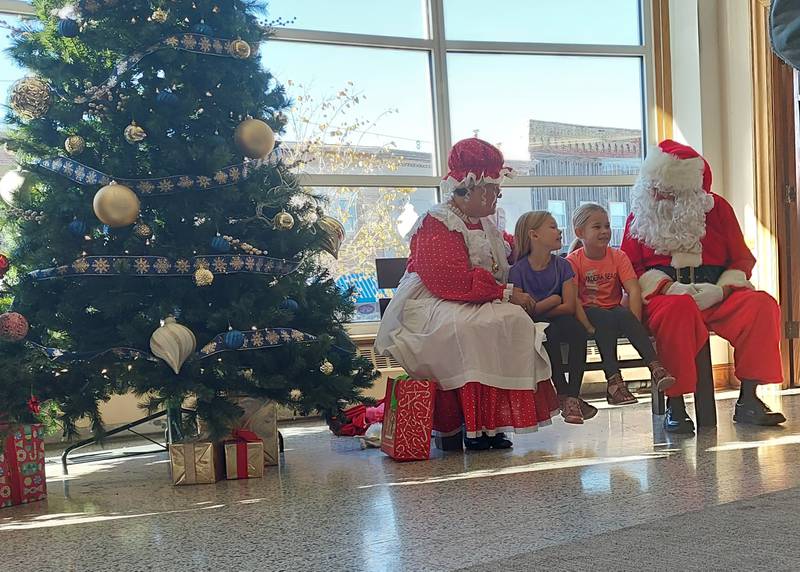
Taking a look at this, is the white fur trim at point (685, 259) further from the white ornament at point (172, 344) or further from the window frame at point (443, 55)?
the white ornament at point (172, 344)

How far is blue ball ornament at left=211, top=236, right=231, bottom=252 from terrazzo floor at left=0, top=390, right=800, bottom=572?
2.64ft

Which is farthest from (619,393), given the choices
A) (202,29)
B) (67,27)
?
(67,27)

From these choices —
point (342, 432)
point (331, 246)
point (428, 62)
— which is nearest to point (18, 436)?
point (331, 246)

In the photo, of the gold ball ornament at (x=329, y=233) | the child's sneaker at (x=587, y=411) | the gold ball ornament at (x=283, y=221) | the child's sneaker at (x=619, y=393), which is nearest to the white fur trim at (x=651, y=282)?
the child's sneaker at (x=619, y=393)

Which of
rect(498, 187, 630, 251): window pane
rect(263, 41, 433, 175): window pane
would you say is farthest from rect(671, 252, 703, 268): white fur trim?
rect(263, 41, 433, 175): window pane

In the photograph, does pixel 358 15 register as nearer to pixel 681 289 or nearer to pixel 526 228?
pixel 526 228

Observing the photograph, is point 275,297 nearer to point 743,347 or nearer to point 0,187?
point 0,187

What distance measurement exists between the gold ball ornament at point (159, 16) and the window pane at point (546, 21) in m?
2.44

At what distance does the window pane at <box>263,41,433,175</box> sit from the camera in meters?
5.11

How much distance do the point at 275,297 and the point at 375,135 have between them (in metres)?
2.17

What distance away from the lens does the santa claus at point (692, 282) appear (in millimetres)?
3639

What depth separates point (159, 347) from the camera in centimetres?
305

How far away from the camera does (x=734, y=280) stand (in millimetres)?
3902

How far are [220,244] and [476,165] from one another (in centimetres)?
104
